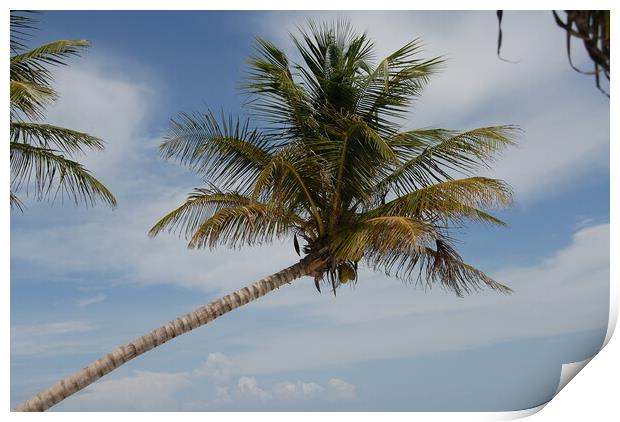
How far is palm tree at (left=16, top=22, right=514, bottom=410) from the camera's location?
555 cm

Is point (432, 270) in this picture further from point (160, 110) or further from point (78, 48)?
point (78, 48)

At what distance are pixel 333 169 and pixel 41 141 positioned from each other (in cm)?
214

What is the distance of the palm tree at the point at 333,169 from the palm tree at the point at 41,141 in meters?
0.66

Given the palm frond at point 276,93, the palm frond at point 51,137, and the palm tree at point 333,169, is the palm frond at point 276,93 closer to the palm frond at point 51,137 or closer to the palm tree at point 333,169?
the palm tree at point 333,169

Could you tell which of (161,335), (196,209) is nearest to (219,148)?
(196,209)

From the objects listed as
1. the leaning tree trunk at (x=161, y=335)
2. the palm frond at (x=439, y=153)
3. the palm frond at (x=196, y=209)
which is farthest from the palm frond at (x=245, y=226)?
the palm frond at (x=439, y=153)

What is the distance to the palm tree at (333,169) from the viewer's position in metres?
5.55

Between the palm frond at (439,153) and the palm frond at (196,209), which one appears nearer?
the palm frond at (439,153)

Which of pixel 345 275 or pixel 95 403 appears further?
pixel 345 275

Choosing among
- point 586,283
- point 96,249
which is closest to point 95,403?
point 96,249

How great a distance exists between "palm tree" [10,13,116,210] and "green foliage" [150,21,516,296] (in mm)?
660

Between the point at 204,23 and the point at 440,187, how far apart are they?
7.44 ft

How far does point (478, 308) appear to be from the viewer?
20.6 ft
